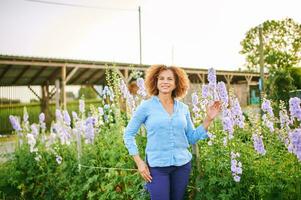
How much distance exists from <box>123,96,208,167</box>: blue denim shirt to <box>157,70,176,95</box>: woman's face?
0.10 m

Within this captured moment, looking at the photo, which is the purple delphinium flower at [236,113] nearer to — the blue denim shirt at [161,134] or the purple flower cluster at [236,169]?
the purple flower cluster at [236,169]

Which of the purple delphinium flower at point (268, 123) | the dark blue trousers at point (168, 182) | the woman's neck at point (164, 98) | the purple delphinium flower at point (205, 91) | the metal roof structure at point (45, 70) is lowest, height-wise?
the dark blue trousers at point (168, 182)

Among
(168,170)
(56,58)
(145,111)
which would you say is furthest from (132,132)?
(56,58)

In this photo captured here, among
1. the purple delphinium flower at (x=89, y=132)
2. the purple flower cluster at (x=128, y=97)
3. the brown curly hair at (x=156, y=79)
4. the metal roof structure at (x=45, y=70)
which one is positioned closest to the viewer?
the brown curly hair at (x=156, y=79)

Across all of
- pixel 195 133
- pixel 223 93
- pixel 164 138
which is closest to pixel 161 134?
pixel 164 138

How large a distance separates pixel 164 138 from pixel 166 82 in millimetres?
435

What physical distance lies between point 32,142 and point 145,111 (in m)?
3.06

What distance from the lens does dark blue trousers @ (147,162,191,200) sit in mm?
2953

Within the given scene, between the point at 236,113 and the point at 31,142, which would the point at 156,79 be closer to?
the point at 236,113

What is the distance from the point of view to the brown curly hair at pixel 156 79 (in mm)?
3203

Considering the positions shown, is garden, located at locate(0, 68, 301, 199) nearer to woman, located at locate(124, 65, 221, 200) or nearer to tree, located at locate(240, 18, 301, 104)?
woman, located at locate(124, 65, 221, 200)

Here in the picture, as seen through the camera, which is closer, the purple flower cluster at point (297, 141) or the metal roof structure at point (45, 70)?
the purple flower cluster at point (297, 141)

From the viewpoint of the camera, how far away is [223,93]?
3467 millimetres

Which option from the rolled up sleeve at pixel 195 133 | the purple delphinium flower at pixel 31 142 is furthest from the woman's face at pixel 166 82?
the purple delphinium flower at pixel 31 142
